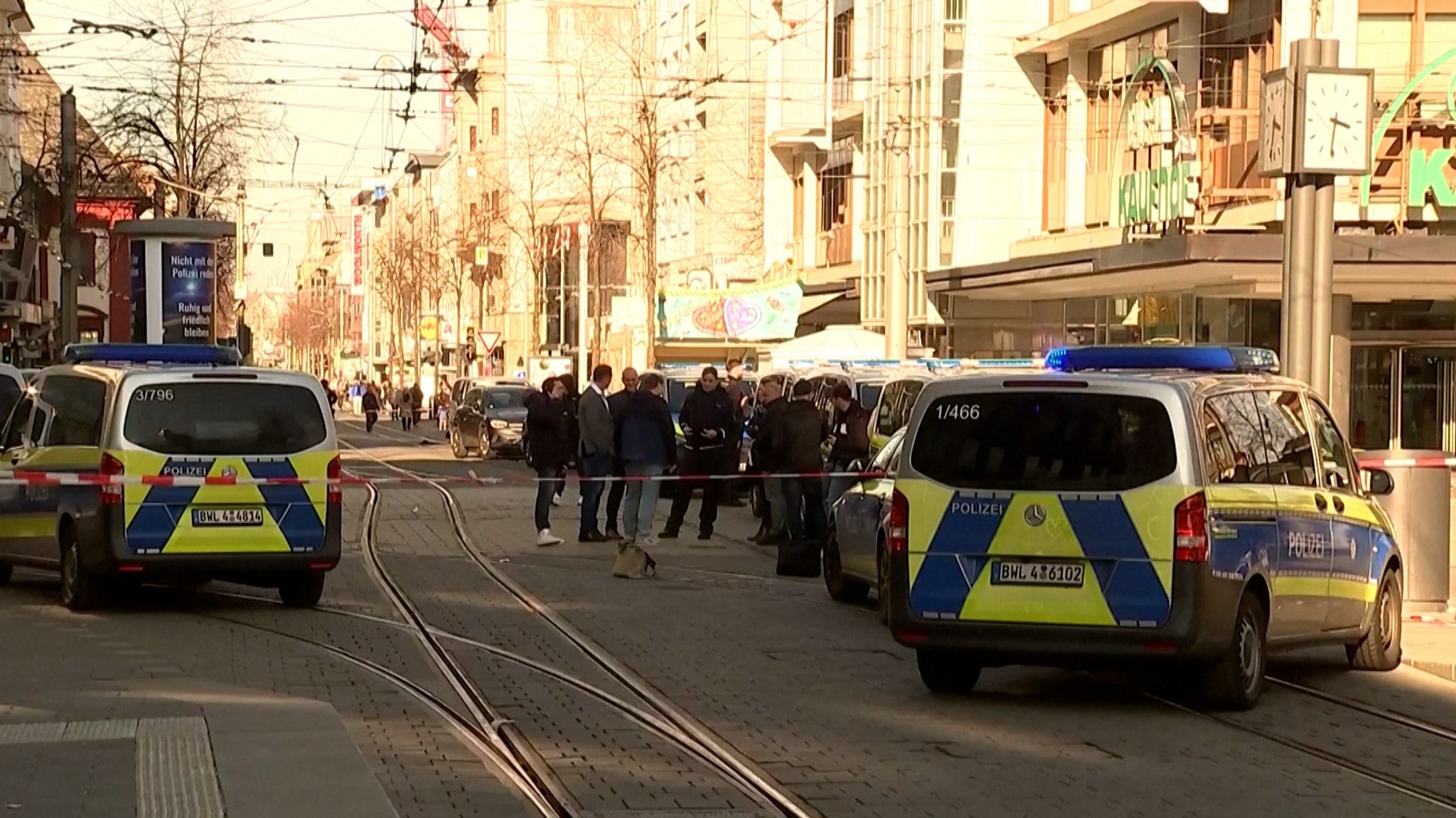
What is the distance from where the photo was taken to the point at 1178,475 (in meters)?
11.0

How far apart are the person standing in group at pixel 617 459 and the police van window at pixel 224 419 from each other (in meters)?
6.24

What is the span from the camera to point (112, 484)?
15.4 m

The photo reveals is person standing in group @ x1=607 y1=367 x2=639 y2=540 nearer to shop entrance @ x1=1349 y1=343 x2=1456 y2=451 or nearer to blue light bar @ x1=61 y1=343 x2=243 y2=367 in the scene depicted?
blue light bar @ x1=61 y1=343 x2=243 y2=367

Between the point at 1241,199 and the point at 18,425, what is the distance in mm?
22778

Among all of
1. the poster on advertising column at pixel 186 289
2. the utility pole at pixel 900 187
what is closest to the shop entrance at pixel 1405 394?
the utility pole at pixel 900 187

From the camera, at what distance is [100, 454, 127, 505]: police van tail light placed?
15312mm

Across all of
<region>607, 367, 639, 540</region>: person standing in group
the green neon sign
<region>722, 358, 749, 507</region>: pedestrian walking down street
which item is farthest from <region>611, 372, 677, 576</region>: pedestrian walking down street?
the green neon sign

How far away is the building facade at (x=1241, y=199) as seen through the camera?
108 feet

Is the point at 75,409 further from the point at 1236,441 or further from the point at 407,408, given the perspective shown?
the point at 407,408

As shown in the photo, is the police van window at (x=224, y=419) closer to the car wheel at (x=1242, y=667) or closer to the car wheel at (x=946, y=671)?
the car wheel at (x=946, y=671)

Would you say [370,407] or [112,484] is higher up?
[112,484]

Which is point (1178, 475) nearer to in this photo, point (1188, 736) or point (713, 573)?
point (1188, 736)

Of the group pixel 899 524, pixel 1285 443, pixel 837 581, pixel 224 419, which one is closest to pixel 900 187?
pixel 837 581

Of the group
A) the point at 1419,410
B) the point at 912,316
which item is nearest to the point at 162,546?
the point at 1419,410
